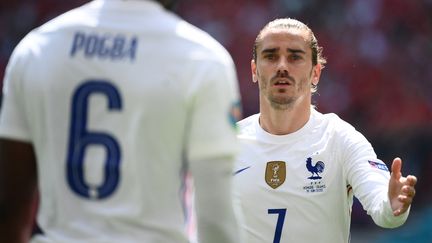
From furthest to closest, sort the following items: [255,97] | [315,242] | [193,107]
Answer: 1. [255,97]
2. [315,242]
3. [193,107]

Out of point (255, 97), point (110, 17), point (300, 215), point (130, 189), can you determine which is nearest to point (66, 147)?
point (130, 189)

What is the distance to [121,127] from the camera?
8.78 feet

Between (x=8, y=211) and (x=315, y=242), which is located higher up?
(x=8, y=211)

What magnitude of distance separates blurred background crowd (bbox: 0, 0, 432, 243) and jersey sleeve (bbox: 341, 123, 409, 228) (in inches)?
A: 340

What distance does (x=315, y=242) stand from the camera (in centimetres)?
469

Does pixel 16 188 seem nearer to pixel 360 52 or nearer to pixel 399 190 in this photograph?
pixel 399 190

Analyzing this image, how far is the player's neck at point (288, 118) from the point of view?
16.5 feet

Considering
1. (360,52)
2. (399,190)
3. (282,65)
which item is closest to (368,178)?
(399,190)

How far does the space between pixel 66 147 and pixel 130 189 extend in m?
0.22

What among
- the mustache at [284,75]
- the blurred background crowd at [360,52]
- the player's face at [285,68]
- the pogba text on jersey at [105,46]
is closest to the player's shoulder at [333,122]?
the player's face at [285,68]

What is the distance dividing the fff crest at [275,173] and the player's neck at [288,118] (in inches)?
8.7

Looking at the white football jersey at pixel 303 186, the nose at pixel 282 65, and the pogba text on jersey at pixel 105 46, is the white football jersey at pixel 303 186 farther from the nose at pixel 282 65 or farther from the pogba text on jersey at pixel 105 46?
the pogba text on jersey at pixel 105 46

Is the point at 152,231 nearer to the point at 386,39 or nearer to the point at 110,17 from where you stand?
the point at 110,17

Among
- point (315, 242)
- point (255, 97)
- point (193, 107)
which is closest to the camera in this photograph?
point (193, 107)
